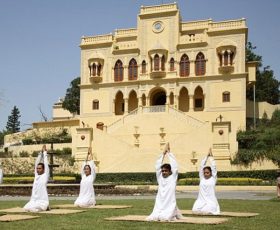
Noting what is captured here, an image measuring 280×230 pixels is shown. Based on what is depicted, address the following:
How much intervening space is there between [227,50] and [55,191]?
3191 cm

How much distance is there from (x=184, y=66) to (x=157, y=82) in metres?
3.34

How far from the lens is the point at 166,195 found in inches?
505

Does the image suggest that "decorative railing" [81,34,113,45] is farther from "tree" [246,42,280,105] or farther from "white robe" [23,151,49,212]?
"white robe" [23,151,49,212]

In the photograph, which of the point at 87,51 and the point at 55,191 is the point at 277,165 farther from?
the point at 87,51

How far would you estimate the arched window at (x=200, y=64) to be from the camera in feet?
176

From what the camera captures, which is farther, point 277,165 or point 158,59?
point 158,59

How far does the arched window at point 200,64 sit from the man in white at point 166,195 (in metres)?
41.0

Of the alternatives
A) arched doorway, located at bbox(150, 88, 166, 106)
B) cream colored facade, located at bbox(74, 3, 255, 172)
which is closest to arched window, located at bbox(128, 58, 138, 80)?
cream colored facade, located at bbox(74, 3, 255, 172)

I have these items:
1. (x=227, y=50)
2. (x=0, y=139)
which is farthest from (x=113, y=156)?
(x=0, y=139)

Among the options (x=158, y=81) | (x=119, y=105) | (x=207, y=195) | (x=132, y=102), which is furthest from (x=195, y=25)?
(x=207, y=195)

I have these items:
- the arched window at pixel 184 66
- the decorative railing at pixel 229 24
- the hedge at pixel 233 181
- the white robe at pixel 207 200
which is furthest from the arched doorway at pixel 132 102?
the white robe at pixel 207 200

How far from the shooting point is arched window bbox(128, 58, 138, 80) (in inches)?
2217

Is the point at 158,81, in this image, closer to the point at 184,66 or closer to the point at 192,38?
the point at 184,66

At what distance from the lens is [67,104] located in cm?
7056
